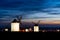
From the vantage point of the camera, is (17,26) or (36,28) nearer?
(17,26)

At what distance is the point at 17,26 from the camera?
8.25m
